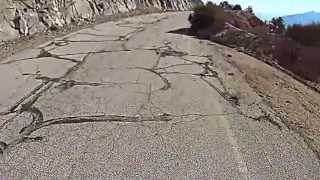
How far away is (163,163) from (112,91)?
411cm

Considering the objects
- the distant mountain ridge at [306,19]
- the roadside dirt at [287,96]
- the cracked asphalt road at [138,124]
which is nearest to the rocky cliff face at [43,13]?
the cracked asphalt road at [138,124]

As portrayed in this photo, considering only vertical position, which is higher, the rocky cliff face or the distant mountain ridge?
the rocky cliff face

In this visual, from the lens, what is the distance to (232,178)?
5711 millimetres

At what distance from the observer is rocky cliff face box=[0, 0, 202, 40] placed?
18531mm

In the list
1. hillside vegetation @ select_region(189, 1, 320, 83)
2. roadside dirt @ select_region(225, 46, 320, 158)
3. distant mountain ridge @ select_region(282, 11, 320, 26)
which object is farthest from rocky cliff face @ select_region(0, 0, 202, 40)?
distant mountain ridge @ select_region(282, 11, 320, 26)

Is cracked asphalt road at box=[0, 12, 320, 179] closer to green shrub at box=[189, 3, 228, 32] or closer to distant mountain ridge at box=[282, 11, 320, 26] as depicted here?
distant mountain ridge at box=[282, 11, 320, 26]

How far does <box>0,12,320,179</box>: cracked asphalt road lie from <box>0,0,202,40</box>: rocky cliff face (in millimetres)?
5430

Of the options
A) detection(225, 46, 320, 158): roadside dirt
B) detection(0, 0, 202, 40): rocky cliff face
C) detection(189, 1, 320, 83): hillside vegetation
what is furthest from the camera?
detection(0, 0, 202, 40): rocky cliff face

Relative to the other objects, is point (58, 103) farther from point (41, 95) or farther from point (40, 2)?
point (40, 2)

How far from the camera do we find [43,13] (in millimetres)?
22422

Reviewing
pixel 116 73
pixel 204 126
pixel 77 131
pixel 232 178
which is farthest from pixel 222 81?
pixel 232 178

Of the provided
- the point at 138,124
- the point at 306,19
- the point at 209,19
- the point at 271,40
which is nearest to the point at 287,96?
the point at 138,124

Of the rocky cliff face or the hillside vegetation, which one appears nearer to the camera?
the hillside vegetation

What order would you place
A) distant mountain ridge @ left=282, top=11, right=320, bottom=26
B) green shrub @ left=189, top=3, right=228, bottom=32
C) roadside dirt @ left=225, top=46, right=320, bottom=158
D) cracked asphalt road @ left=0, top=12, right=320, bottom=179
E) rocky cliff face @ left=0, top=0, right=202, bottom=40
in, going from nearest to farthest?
1. cracked asphalt road @ left=0, top=12, right=320, bottom=179
2. roadside dirt @ left=225, top=46, right=320, bottom=158
3. rocky cliff face @ left=0, top=0, right=202, bottom=40
4. distant mountain ridge @ left=282, top=11, right=320, bottom=26
5. green shrub @ left=189, top=3, right=228, bottom=32
